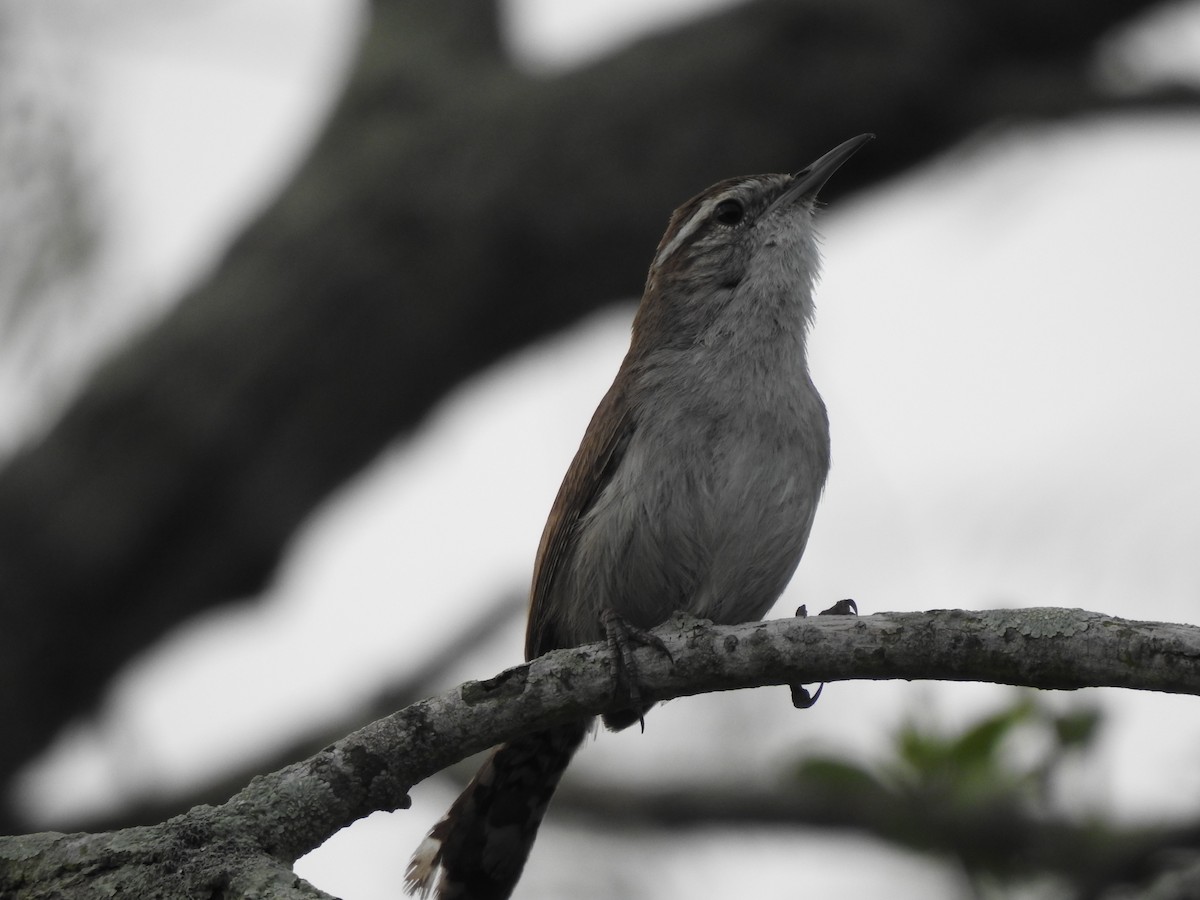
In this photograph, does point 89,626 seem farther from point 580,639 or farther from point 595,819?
point 580,639

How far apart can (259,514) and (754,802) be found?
138 inches

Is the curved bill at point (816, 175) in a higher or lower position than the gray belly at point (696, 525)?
higher

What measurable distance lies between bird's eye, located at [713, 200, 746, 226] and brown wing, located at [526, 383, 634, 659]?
1011mm

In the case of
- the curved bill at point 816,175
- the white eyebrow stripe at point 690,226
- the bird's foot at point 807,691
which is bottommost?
the bird's foot at point 807,691

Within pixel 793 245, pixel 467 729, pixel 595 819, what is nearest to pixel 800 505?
pixel 793 245

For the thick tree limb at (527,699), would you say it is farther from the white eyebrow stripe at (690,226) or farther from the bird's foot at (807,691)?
the white eyebrow stripe at (690,226)

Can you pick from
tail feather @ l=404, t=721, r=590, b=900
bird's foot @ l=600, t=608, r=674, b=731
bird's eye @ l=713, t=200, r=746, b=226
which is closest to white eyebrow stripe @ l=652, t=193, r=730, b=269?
bird's eye @ l=713, t=200, r=746, b=226

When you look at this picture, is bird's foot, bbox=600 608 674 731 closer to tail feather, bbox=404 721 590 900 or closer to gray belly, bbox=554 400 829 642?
gray belly, bbox=554 400 829 642

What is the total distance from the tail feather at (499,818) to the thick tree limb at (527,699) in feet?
5.97

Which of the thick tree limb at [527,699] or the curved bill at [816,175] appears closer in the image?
the thick tree limb at [527,699]

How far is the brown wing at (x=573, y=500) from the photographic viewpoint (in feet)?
17.9

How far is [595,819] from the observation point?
8.46 metres

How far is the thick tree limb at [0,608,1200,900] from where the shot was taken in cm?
336

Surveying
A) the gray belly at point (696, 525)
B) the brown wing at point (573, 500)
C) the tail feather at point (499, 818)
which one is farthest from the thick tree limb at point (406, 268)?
the gray belly at point (696, 525)
